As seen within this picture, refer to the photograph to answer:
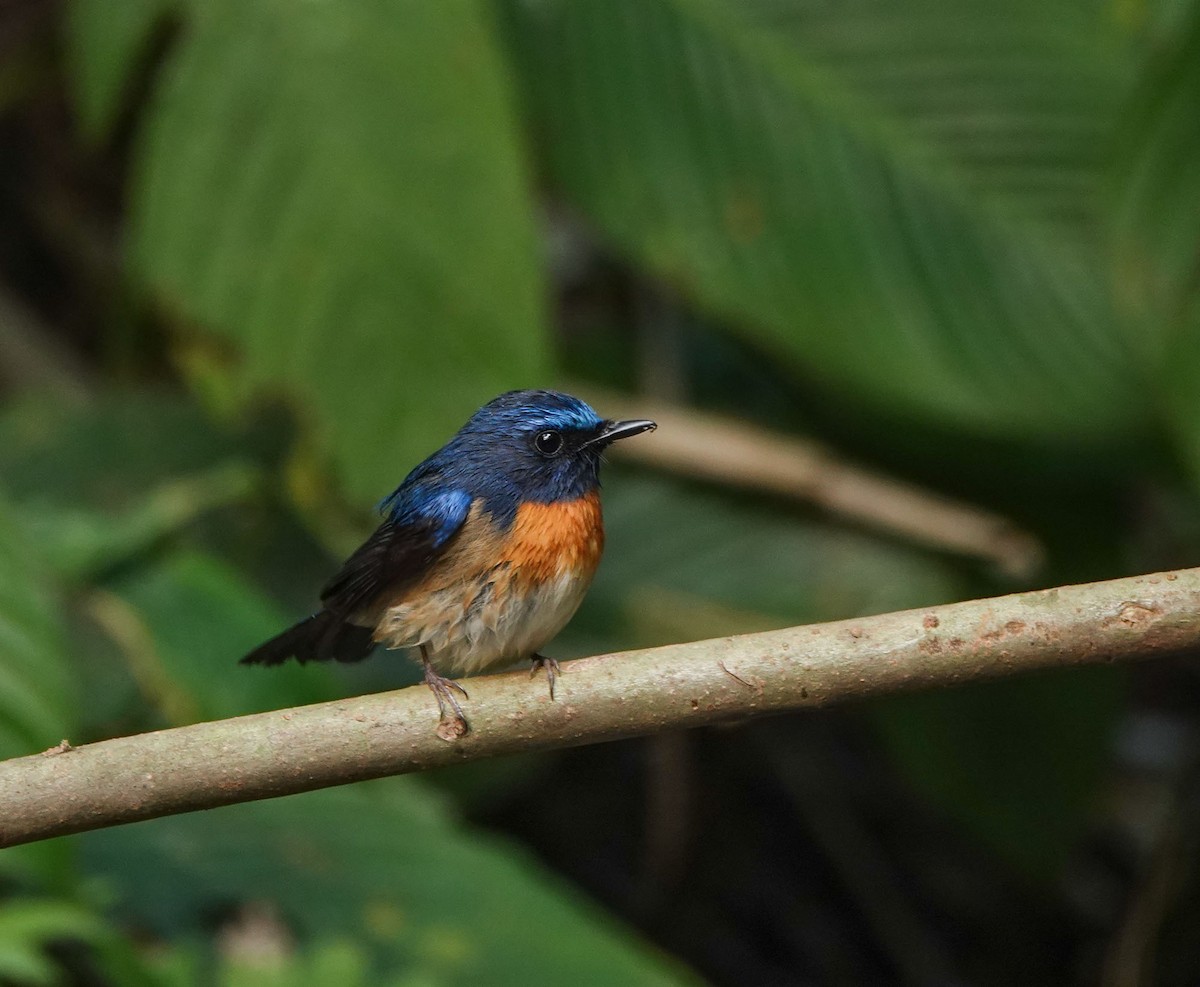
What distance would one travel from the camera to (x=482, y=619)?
2.60 metres

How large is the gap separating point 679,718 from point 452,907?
205 cm

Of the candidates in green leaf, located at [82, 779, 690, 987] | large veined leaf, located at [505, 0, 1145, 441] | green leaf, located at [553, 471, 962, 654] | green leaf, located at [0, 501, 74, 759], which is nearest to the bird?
green leaf, located at [0, 501, 74, 759]

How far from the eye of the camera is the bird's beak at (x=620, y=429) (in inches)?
101

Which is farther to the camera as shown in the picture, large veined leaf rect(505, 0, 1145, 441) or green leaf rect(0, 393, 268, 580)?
green leaf rect(0, 393, 268, 580)

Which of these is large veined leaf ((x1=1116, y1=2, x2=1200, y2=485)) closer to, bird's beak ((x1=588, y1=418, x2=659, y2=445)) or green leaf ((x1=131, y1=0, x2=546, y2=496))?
bird's beak ((x1=588, y1=418, x2=659, y2=445))

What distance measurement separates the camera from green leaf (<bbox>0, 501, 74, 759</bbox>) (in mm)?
2846

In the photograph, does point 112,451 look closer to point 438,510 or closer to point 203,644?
point 203,644

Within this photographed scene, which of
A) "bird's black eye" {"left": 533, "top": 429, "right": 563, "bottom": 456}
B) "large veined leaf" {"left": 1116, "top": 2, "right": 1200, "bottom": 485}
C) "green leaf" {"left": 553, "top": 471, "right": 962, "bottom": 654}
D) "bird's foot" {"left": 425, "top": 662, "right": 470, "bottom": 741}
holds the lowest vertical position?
"green leaf" {"left": 553, "top": 471, "right": 962, "bottom": 654}

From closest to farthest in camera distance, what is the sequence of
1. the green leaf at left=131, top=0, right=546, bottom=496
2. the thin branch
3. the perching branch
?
the perching branch < the green leaf at left=131, top=0, right=546, bottom=496 < the thin branch

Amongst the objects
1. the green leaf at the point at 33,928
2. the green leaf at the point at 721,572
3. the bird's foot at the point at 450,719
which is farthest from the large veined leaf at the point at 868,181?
the bird's foot at the point at 450,719

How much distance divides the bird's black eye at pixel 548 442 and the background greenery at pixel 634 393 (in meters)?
1.10

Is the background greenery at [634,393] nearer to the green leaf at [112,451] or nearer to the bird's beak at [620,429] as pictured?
the green leaf at [112,451]

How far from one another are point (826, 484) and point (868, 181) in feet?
3.09

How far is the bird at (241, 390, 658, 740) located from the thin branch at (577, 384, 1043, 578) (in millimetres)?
1980
